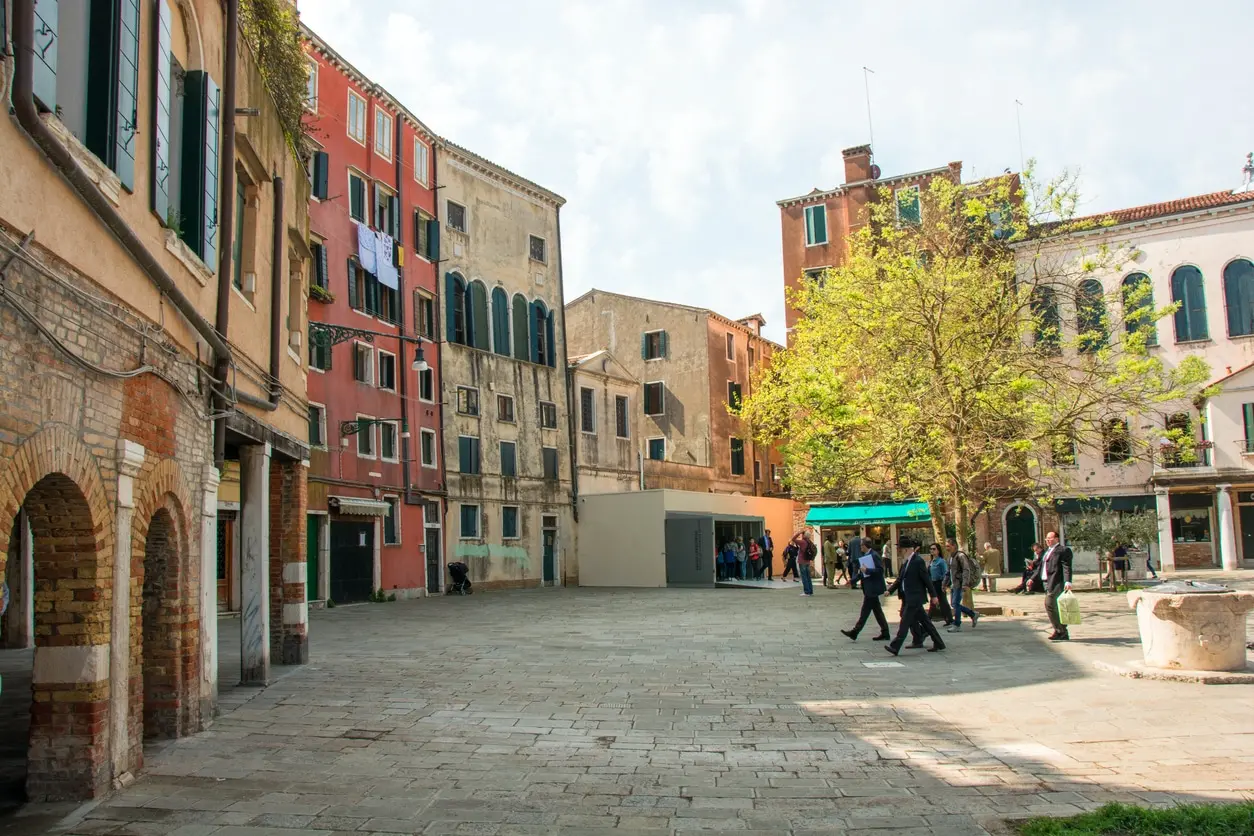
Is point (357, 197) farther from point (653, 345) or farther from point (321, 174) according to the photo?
point (653, 345)

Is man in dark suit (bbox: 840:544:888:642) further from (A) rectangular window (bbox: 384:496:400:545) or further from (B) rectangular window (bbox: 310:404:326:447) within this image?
(A) rectangular window (bbox: 384:496:400:545)

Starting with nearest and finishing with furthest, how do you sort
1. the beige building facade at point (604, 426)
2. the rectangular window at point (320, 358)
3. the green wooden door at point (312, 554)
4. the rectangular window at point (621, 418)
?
the green wooden door at point (312, 554), the rectangular window at point (320, 358), the beige building facade at point (604, 426), the rectangular window at point (621, 418)

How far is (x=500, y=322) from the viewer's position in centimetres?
3341

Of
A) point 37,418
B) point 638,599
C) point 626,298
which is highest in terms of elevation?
point 626,298

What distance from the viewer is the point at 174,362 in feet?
25.7

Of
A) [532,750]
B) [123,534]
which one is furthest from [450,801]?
[123,534]

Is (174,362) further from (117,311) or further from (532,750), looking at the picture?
(532,750)

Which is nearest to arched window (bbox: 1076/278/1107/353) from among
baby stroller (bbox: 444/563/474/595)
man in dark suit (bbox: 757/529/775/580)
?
man in dark suit (bbox: 757/529/775/580)

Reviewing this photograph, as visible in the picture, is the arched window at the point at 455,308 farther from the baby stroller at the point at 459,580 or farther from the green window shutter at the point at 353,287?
the baby stroller at the point at 459,580

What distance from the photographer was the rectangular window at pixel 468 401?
31156 millimetres

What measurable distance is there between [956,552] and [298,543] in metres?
10.7

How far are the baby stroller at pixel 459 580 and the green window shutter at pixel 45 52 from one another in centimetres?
2500

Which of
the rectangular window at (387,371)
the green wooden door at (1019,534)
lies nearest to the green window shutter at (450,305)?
the rectangular window at (387,371)

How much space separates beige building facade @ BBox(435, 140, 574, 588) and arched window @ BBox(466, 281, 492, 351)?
0.03m
